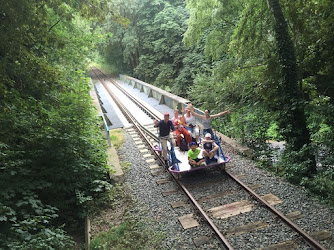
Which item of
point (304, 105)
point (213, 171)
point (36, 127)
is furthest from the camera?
point (213, 171)

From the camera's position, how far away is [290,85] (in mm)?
7930

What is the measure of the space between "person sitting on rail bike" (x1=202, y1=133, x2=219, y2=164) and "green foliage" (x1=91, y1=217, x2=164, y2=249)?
284 centimetres

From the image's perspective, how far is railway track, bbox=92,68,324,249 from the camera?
16.7 ft

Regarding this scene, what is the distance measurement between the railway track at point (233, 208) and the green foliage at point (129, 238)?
118cm

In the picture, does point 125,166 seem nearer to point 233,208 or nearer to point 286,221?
point 233,208

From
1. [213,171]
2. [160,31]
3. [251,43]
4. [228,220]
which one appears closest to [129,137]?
[213,171]

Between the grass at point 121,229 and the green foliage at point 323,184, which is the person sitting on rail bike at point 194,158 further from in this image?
the green foliage at point 323,184

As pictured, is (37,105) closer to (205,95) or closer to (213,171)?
(213,171)

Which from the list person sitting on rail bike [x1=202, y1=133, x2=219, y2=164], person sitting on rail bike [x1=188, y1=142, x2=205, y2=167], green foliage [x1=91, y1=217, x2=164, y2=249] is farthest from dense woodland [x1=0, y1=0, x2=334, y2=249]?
person sitting on rail bike [x1=188, y1=142, x2=205, y2=167]

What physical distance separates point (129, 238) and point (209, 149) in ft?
12.0

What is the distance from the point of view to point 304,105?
25.3ft

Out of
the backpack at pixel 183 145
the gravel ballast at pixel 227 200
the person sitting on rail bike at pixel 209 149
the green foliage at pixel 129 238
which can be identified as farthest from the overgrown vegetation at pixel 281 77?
the green foliage at pixel 129 238

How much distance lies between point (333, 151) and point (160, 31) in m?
31.6

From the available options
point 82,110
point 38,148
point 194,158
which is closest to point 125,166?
point 82,110
